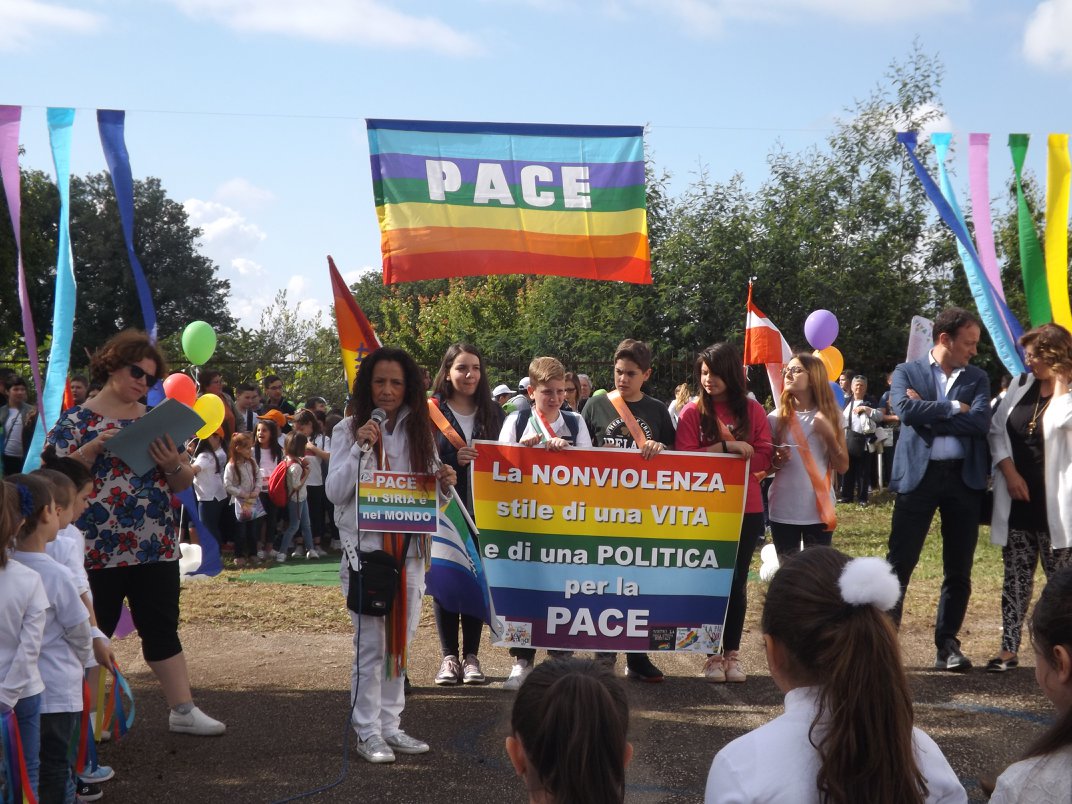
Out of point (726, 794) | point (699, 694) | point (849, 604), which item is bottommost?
point (699, 694)

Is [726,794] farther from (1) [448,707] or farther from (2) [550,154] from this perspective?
(2) [550,154]

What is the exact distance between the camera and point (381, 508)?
4.88 m

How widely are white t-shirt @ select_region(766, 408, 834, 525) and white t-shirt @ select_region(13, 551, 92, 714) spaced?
4.03m

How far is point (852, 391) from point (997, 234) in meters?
9.94

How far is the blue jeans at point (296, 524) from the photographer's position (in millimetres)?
12680

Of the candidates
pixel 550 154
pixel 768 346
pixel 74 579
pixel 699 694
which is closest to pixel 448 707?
pixel 699 694

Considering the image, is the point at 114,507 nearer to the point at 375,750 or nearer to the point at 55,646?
the point at 55,646

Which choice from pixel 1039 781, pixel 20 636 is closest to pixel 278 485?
pixel 20 636

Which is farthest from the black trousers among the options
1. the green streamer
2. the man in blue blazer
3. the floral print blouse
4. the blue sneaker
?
the blue sneaker

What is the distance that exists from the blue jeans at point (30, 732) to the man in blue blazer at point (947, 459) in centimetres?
470

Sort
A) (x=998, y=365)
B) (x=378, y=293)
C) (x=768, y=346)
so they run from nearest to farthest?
A: (x=768, y=346) → (x=998, y=365) → (x=378, y=293)

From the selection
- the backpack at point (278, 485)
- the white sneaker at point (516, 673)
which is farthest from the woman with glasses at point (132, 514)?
the backpack at point (278, 485)

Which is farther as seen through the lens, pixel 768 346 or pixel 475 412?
pixel 768 346

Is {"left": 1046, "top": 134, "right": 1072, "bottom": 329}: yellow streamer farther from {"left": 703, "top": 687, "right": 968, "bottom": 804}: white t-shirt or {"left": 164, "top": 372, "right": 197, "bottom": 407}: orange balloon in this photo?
{"left": 164, "top": 372, "right": 197, "bottom": 407}: orange balloon
